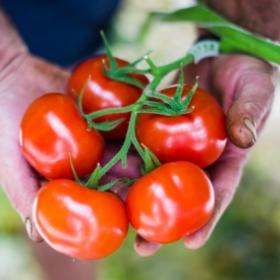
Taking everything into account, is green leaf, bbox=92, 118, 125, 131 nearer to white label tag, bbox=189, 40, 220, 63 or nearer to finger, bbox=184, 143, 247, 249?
finger, bbox=184, 143, 247, 249

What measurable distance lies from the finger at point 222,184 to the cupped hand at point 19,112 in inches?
9.4

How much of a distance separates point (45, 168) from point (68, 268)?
81 centimetres

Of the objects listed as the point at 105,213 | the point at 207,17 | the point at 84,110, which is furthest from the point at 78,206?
the point at 207,17

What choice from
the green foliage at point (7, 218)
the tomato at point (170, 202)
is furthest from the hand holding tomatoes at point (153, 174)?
the green foliage at point (7, 218)

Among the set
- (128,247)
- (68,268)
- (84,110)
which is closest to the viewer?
(84,110)

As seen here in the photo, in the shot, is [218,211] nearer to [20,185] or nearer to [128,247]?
[20,185]

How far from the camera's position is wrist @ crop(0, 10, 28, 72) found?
1.39 meters

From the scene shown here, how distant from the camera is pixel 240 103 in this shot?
1.11 metres

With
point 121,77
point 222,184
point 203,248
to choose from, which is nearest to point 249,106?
point 222,184

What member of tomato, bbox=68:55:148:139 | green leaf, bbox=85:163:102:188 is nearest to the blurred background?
tomato, bbox=68:55:148:139

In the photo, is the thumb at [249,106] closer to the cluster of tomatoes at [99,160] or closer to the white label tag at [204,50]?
the cluster of tomatoes at [99,160]

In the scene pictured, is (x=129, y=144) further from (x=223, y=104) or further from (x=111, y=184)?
(x=223, y=104)

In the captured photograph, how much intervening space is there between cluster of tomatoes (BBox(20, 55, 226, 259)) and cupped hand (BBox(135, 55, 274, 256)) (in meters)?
0.04

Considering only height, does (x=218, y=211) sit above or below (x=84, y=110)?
below
